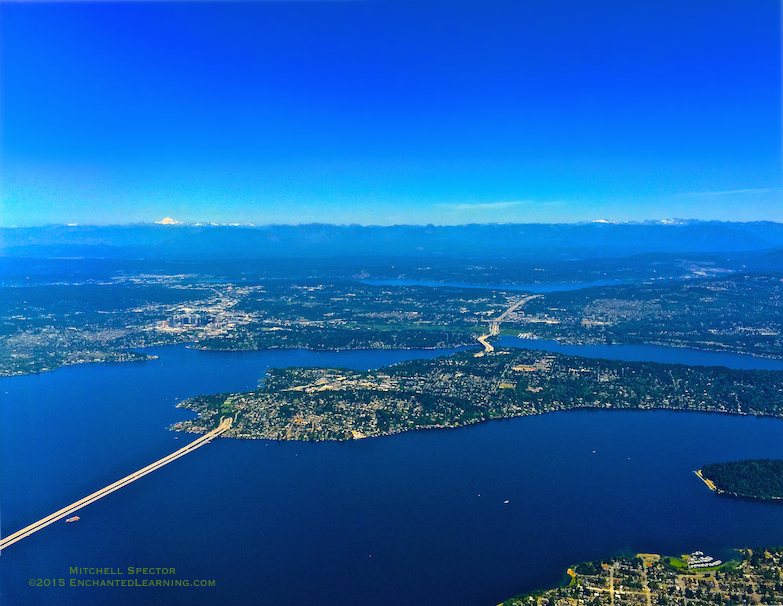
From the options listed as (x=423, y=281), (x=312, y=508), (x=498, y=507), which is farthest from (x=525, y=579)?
(x=423, y=281)

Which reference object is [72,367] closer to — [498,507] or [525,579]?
[498,507]

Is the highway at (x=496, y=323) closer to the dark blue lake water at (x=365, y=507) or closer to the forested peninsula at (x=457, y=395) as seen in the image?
the forested peninsula at (x=457, y=395)

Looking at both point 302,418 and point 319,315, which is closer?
point 302,418

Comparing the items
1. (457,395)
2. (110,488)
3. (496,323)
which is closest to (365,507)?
(110,488)

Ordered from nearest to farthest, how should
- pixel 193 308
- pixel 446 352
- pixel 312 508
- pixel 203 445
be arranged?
pixel 312 508
pixel 203 445
pixel 446 352
pixel 193 308

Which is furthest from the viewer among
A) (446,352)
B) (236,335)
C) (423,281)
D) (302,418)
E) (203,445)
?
(423,281)

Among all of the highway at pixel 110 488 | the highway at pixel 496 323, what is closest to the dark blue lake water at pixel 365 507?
the highway at pixel 110 488
